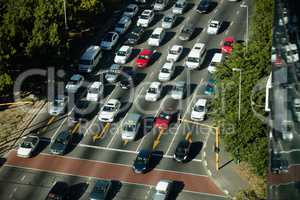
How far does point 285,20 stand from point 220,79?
37290mm

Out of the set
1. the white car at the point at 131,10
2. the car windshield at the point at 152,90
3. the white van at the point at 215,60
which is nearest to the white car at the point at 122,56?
the car windshield at the point at 152,90

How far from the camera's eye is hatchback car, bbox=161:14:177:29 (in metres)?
102

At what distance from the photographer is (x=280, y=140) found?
27188 millimetres

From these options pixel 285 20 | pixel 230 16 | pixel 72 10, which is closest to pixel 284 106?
pixel 285 20

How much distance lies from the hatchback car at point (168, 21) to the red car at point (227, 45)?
1087 centimetres

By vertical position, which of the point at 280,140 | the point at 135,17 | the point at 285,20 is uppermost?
the point at 285,20

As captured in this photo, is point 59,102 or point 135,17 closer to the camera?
point 59,102

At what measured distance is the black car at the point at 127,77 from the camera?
285ft

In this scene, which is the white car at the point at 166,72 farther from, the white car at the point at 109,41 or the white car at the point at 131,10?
the white car at the point at 131,10

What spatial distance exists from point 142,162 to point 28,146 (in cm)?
1492

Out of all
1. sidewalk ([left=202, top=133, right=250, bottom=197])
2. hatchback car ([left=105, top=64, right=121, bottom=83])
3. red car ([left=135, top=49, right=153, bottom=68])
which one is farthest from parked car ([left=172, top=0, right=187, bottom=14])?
sidewalk ([left=202, top=133, right=250, bottom=197])

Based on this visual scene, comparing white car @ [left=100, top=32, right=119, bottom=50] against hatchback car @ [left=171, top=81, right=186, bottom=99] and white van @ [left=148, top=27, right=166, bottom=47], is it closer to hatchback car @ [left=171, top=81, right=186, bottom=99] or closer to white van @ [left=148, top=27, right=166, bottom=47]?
white van @ [left=148, top=27, right=166, bottom=47]

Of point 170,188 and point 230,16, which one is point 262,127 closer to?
point 170,188

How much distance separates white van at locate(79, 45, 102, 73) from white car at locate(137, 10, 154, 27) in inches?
480
